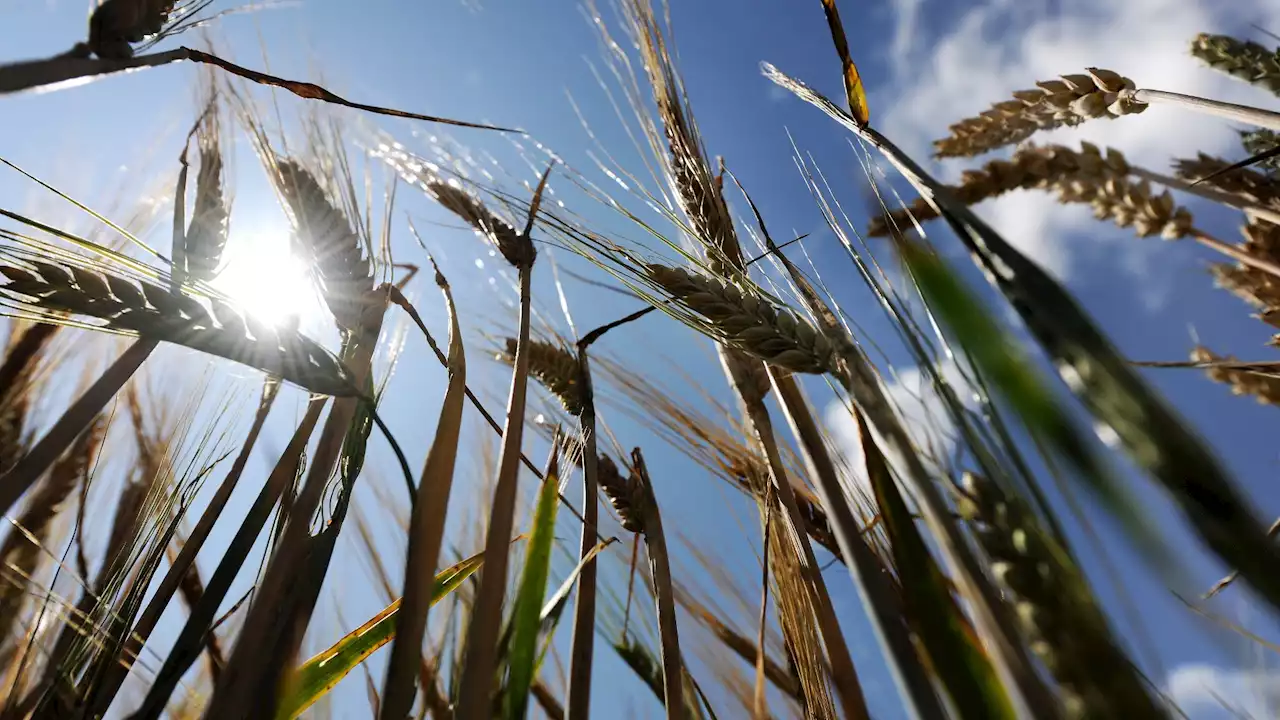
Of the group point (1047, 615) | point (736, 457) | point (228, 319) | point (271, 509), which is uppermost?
point (736, 457)

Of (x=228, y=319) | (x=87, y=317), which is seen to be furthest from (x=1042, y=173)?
(x=87, y=317)

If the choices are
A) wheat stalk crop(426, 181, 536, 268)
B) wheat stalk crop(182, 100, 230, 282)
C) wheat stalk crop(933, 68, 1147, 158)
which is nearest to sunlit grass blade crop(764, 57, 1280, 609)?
wheat stalk crop(426, 181, 536, 268)

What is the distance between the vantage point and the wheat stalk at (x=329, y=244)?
111cm

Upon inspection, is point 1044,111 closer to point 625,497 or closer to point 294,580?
point 625,497

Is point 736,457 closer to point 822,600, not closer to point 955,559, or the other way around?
point 822,600

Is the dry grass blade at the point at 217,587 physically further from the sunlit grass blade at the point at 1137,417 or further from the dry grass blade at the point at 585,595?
the sunlit grass blade at the point at 1137,417

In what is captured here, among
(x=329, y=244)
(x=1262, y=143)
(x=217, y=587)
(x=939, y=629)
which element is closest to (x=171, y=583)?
(x=217, y=587)

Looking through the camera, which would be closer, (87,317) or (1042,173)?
(87,317)

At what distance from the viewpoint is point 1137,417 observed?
0.39m

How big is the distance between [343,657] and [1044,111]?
1.63m

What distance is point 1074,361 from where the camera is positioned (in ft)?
1.42

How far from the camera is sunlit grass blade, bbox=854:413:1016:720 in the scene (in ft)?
1.43

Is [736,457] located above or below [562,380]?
below

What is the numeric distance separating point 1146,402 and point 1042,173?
1769mm
